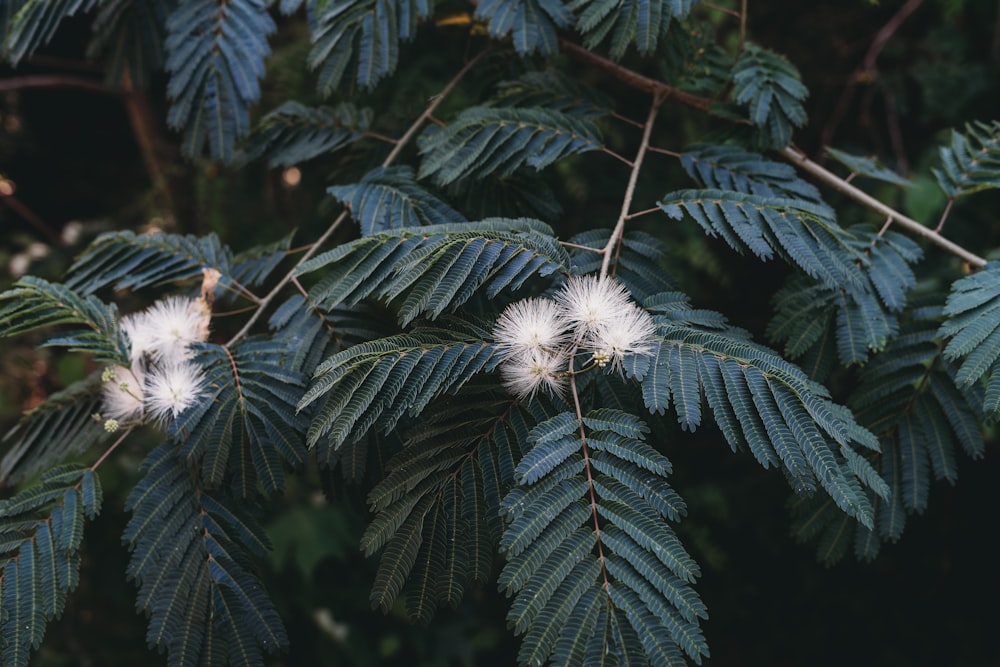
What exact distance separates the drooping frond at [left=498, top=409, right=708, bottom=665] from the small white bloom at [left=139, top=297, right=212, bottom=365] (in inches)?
26.5

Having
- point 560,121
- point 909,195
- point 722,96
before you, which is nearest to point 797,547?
point 909,195

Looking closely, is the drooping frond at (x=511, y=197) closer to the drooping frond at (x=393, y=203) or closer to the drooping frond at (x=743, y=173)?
the drooping frond at (x=393, y=203)

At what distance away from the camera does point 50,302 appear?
1272 millimetres

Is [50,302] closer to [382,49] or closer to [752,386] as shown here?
[382,49]

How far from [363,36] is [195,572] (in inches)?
42.1

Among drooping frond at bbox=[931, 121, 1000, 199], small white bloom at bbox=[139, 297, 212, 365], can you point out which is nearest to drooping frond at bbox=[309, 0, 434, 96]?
small white bloom at bbox=[139, 297, 212, 365]

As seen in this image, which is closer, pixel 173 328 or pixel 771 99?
pixel 173 328

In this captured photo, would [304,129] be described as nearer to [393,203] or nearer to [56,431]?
[393,203]

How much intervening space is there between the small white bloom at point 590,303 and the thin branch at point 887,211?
666 millimetres

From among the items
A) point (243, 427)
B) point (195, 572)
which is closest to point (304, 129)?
point (243, 427)

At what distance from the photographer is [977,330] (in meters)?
1.27

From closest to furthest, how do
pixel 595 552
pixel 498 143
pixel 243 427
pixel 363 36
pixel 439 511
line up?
pixel 595 552
pixel 439 511
pixel 243 427
pixel 498 143
pixel 363 36

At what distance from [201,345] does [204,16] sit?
777mm

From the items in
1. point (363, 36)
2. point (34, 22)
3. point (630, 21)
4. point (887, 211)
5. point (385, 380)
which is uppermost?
point (34, 22)
